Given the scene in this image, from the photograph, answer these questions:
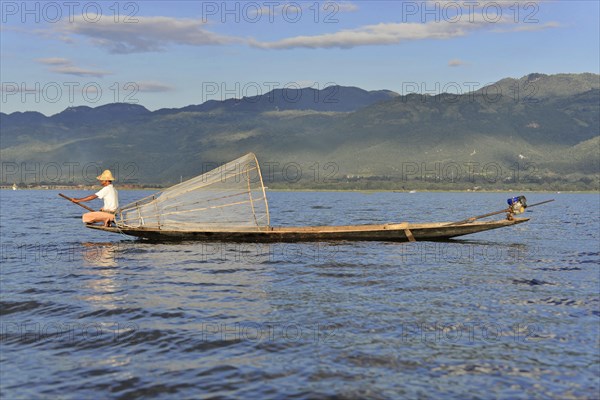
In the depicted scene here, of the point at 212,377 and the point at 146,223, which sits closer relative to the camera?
the point at 212,377

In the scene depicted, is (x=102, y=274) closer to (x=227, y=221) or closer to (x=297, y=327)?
(x=227, y=221)

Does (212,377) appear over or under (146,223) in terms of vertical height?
under

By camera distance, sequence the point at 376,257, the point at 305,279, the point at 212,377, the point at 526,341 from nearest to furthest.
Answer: the point at 212,377 → the point at 526,341 → the point at 305,279 → the point at 376,257

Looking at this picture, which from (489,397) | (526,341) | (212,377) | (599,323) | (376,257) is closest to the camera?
(489,397)

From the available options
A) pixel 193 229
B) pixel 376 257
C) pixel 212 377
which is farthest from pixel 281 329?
pixel 193 229

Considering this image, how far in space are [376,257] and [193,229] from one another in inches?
373

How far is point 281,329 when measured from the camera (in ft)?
45.2

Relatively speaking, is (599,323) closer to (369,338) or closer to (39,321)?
(369,338)

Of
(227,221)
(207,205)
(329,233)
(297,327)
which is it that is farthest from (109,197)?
(297,327)

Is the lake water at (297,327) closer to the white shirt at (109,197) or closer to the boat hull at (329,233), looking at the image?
the boat hull at (329,233)

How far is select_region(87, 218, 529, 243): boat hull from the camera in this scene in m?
29.2

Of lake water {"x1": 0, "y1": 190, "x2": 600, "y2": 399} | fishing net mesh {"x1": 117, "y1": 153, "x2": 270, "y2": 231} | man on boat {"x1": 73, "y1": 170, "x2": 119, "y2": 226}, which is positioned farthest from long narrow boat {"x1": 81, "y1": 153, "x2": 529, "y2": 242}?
lake water {"x1": 0, "y1": 190, "x2": 600, "y2": 399}

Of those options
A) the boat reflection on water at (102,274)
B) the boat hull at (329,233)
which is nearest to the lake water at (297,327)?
the boat reflection on water at (102,274)

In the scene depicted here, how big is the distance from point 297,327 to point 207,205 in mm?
17048
